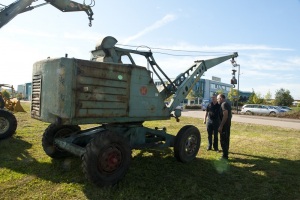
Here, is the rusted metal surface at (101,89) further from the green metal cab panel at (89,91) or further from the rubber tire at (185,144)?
the rubber tire at (185,144)

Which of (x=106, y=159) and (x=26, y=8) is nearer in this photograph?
(x=106, y=159)

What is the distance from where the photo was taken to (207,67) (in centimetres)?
917

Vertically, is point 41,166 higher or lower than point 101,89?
lower

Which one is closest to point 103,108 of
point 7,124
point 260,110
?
point 7,124

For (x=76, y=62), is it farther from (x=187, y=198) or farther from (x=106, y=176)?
(x=187, y=198)

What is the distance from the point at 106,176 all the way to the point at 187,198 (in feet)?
4.90

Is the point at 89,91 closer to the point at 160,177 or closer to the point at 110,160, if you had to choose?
the point at 110,160

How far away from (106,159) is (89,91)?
129 cm

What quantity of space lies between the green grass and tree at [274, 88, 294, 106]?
5855cm

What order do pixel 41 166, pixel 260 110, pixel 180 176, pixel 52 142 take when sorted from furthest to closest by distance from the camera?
pixel 260 110 < pixel 52 142 < pixel 41 166 < pixel 180 176

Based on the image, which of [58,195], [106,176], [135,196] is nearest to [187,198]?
[135,196]

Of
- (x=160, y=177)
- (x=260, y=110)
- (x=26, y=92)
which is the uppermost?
(x=26, y=92)

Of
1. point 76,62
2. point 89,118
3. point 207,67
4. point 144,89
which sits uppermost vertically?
point 207,67

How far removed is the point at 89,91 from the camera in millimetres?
5066
